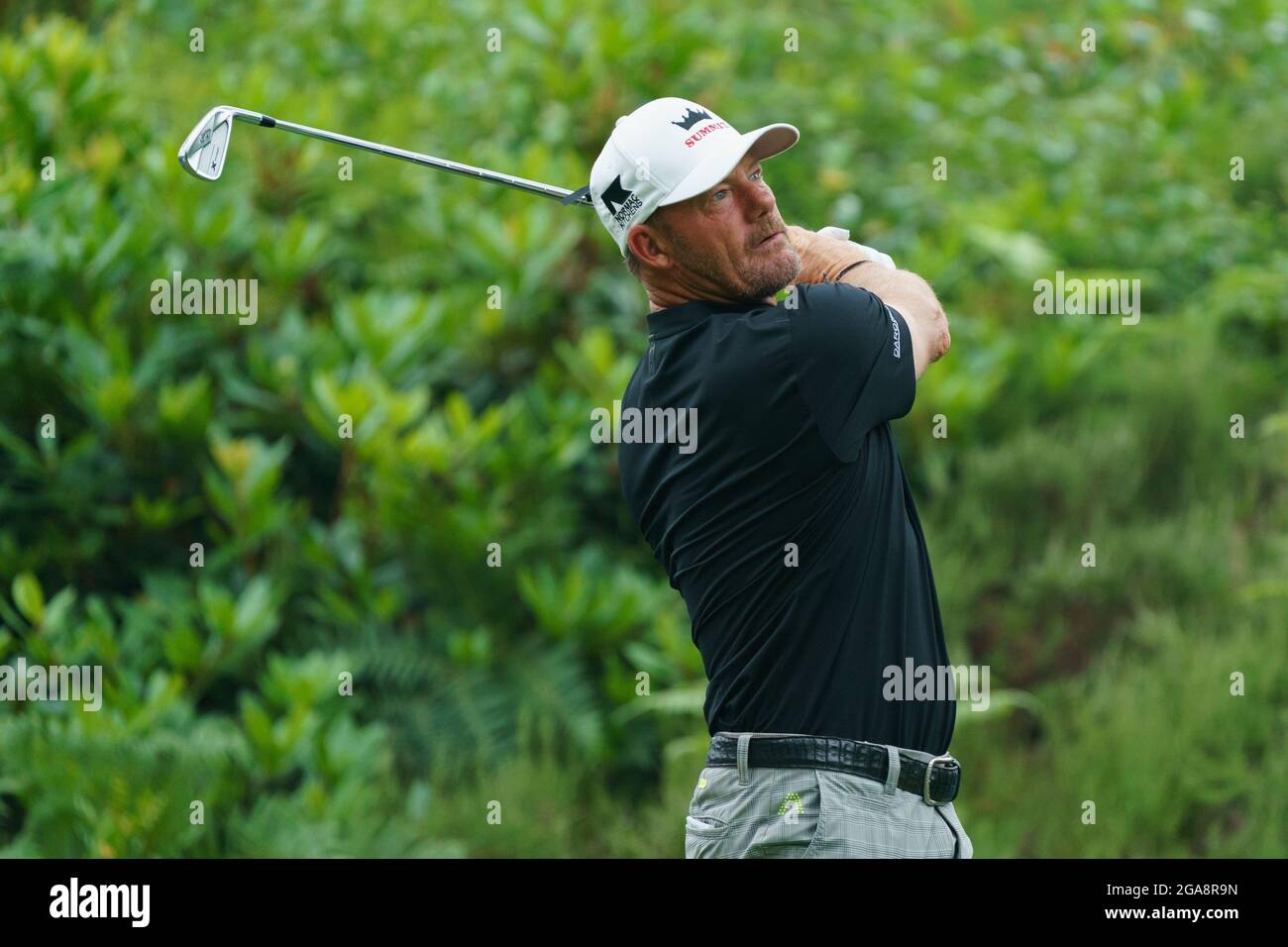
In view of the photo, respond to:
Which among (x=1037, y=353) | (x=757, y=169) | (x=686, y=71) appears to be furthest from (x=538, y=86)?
(x=757, y=169)

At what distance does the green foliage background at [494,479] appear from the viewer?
587cm

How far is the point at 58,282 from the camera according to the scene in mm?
6707

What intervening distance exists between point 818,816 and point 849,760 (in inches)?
5.4

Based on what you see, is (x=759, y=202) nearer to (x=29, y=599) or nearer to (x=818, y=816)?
(x=818, y=816)

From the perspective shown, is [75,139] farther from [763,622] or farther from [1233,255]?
[1233,255]

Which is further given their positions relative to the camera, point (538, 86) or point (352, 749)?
point (538, 86)

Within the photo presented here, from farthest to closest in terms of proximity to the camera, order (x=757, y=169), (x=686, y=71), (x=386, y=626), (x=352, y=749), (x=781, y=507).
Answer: (x=686, y=71)
(x=386, y=626)
(x=352, y=749)
(x=757, y=169)
(x=781, y=507)

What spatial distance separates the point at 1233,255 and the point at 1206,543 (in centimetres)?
232
